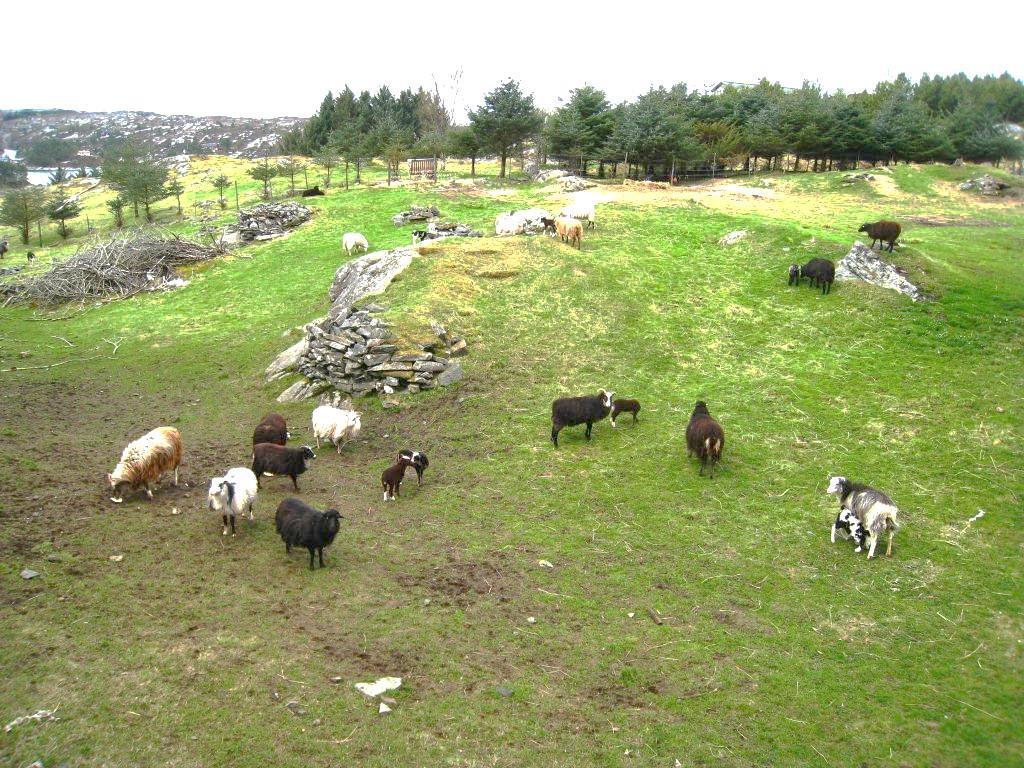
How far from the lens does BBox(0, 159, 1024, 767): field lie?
6.61m

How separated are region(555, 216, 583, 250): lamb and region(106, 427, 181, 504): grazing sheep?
638 inches

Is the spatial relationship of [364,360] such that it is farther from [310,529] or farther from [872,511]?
[872,511]

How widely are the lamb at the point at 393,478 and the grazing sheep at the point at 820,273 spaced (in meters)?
15.3

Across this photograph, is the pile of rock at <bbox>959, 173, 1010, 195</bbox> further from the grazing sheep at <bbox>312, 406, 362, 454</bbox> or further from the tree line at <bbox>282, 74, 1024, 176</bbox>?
the grazing sheep at <bbox>312, 406, 362, 454</bbox>

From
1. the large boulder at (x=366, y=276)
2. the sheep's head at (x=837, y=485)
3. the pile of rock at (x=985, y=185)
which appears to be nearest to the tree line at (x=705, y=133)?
the pile of rock at (x=985, y=185)

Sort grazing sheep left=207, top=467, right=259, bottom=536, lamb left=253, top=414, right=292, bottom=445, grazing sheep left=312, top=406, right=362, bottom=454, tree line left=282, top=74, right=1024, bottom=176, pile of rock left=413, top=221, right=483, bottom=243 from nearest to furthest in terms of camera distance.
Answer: grazing sheep left=207, top=467, right=259, bottom=536 → lamb left=253, top=414, right=292, bottom=445 → grazing sheep left=312, top=406, right=362, bottom=454 → pile of rock left=413, top=221, right=483, bottom=243 → tree line left=282, top=74, right=1024, bottom=176

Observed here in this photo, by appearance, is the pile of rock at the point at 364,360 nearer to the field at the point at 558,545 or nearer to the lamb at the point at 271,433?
the field at the point at 558,545

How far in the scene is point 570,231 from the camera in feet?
78.0

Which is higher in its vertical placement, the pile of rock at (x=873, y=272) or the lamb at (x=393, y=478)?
the pile of rock at (x=873, y=272)

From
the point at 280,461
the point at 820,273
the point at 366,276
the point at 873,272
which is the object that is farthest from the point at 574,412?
the point at 873,272

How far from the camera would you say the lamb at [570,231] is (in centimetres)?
2370

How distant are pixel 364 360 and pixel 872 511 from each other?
11.8 m

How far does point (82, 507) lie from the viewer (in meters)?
10.6

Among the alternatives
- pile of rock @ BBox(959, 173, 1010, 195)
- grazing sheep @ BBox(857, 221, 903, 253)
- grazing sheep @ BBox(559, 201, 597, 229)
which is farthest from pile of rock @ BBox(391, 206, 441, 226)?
pile of rock @ BBox(959, 173, 1010, 195)
